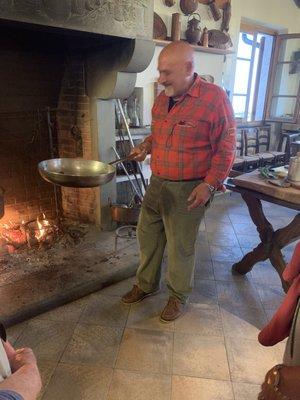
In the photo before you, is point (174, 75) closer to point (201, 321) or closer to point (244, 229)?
point (201, 321)

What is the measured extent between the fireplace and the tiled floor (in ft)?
0.75

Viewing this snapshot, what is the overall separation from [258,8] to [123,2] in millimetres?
2979

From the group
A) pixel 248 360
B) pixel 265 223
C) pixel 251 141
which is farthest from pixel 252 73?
pixel 248 360

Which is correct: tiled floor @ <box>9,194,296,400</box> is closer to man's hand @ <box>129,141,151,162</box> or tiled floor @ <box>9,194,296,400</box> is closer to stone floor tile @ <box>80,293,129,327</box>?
stone floor tile @ <box>80,293,129,327</box>

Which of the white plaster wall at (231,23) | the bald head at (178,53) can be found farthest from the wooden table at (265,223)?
the white plaster wall at (231,23)

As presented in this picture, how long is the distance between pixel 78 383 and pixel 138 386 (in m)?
0.28

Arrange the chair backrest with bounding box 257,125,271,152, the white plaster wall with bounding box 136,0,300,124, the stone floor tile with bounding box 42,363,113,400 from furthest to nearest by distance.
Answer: the chair backrest with bounding box 257,125,271,152
the white plaster wall with bounding box 136,0,300,124
the stone floor tile with bounding box 42,363,113,400

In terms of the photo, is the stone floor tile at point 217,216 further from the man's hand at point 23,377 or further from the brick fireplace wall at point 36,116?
the man's hand at point 23,377

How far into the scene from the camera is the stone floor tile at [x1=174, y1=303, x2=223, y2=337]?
1902 mm

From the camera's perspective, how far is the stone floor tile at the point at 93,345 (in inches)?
65.7

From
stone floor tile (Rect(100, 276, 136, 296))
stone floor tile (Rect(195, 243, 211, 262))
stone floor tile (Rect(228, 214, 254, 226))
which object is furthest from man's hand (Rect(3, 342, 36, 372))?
stone floor tile (Rect(228, 214, 254, 226))

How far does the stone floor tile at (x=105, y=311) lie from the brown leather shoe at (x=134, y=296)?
0.04m

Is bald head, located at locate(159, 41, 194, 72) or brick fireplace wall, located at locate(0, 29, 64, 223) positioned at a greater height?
bald head, located at locate(159, 41, 194, 72)

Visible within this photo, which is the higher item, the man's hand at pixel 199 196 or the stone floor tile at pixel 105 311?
the man's hand at pixel 199 196
